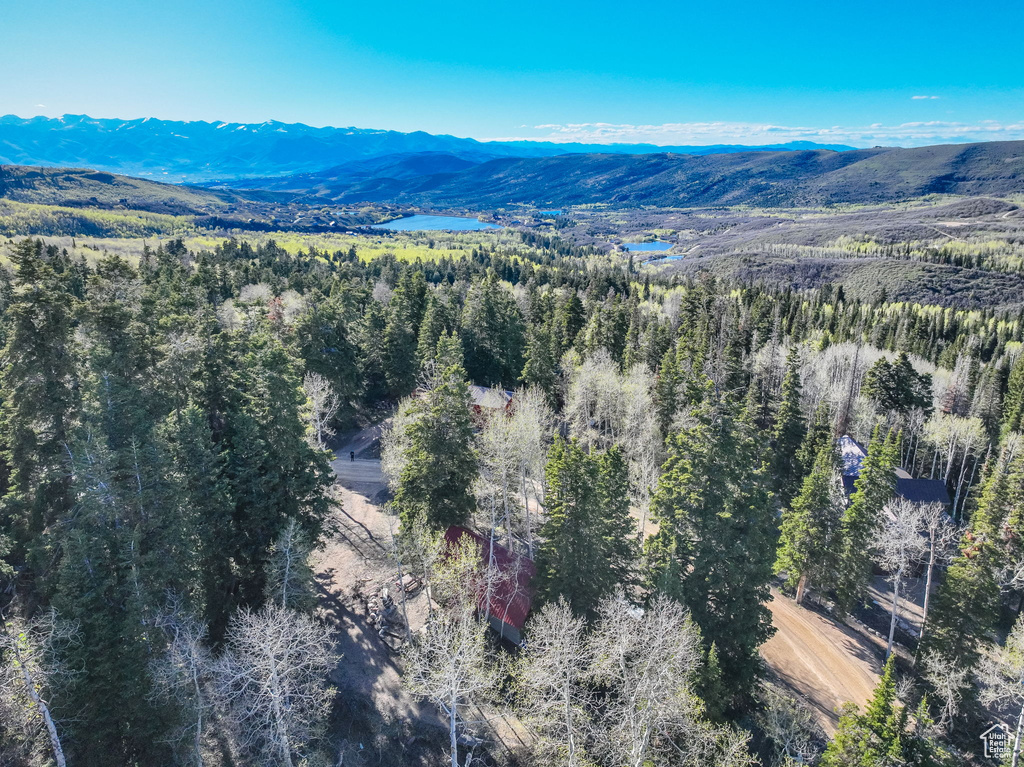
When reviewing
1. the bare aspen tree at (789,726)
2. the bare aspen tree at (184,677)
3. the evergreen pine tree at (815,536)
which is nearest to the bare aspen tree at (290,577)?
the bare aspen tree at (184,677)

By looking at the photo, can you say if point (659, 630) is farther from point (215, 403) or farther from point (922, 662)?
point (215, 403)

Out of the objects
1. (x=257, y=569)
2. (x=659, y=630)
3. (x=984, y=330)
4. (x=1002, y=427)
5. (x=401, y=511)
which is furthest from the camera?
(x=984, y=330)

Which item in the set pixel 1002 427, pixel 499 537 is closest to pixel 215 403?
pixel 499 537

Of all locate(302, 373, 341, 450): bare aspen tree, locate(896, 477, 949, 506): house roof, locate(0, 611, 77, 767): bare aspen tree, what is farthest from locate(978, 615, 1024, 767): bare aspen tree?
locate(302, 373, 341, 450): bare aspen tree

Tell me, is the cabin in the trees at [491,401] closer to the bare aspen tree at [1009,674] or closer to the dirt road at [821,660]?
the dirt road at [821,660]

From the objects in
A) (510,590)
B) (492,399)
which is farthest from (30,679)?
(492,399)

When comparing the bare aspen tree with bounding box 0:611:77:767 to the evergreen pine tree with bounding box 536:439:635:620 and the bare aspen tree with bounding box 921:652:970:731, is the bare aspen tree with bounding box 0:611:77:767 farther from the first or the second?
the bare aspen tree with bounding box 921:652:970:731

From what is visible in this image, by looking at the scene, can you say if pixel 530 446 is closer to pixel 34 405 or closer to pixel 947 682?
pixel 947 682
